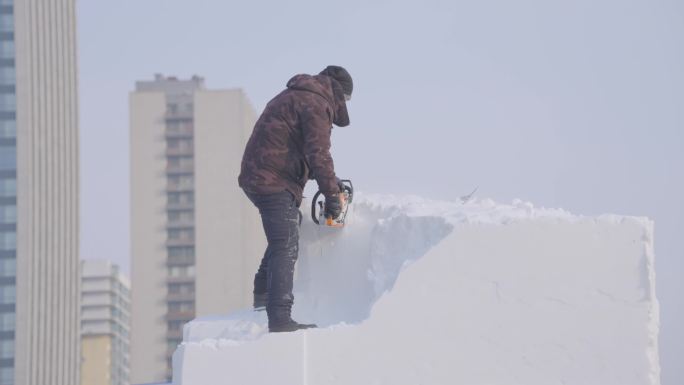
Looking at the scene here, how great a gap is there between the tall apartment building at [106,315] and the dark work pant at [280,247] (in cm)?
9412

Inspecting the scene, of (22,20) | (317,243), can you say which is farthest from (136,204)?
(317,243)

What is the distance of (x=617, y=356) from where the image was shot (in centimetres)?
487

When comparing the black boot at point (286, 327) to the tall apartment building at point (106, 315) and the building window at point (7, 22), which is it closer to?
the building window at point (7, 22)

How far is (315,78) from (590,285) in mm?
1681

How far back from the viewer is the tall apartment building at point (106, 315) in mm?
97750

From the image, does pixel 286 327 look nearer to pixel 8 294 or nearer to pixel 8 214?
pixel 8 294

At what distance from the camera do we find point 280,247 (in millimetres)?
5125

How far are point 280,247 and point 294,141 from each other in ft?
1.74

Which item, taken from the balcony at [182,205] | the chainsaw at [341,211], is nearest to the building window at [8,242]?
the balcony at [182,205]

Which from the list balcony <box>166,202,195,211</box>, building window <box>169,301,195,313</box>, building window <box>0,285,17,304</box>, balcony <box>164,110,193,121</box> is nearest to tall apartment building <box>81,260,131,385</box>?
building window <box>169,301,195,313</box>

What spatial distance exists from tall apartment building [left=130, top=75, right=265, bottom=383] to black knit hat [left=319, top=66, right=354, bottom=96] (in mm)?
72812

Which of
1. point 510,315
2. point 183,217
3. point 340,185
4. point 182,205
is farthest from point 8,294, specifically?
point 510,315

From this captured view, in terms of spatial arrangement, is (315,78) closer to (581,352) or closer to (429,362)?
(429,362)

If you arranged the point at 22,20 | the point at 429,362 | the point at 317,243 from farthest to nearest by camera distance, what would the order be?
the point at 22,20, the point at 317,243, the point at 429,362
